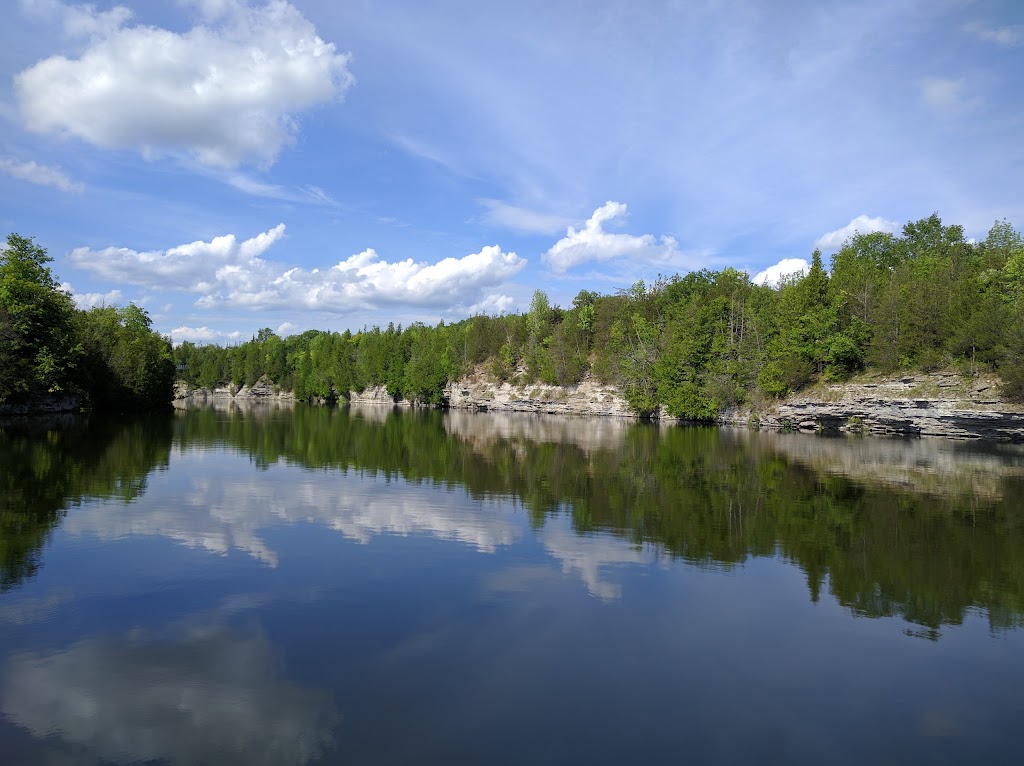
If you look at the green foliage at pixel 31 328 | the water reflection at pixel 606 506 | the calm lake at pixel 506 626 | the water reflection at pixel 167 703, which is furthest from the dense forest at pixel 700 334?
the water reflection at pixel 167 703

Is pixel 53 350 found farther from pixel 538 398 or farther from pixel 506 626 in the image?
pixel 538 398

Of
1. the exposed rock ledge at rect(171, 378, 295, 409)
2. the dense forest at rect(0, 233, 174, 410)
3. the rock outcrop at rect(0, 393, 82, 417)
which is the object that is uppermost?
the dense forest at rect(0, 233, 174, 410)

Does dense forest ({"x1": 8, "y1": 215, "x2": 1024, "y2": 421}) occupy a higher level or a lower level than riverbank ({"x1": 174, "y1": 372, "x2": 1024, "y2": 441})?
higher

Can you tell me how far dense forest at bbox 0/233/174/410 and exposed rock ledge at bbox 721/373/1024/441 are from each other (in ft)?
247

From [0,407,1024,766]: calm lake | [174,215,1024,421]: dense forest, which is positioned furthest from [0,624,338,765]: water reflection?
[174,215,1024,421]: dense forest

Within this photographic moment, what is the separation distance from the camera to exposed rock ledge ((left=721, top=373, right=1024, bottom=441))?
51.1 metres

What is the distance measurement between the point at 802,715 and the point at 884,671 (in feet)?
7.70

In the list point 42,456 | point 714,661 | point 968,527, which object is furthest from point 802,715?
point 42,456

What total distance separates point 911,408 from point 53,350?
80.9m

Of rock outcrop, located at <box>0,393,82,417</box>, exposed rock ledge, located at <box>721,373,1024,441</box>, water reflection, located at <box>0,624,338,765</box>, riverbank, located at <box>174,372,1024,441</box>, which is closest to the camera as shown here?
water reflection, located at <box>0,624,338,765</box>

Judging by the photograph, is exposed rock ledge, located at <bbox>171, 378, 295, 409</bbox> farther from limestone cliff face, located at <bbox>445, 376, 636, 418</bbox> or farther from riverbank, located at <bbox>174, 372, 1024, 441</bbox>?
riverbank, located at <bbox>174, 372, 1024, 441</bbox>

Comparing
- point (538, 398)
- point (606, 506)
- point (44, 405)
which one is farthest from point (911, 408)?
point (44, 405)

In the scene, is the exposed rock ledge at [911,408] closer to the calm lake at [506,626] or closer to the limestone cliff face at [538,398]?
the calm lake at [506,626]

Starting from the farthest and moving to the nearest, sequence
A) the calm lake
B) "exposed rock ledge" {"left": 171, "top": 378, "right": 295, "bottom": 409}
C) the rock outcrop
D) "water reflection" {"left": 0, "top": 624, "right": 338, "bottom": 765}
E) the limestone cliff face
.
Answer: "exposed rock ledge" {"left": 171, "top": 378, "right": 295, "bottom": 409}
the limestone cliff face
the rock outcrop
the calm lake
"water reflection" {"left": 0, "top": 624, "right": 338, "bottom": 765}
